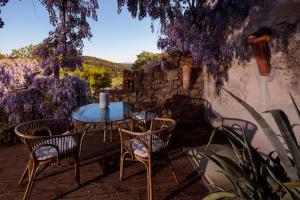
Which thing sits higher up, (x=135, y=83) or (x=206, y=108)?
(x=135, y=83)

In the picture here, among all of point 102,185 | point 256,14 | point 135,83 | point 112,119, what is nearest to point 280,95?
point 256,14

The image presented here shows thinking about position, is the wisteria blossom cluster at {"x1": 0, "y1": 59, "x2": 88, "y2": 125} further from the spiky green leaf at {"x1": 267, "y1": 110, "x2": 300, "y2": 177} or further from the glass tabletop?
the spiky green leaf at {"x1": 267, "y1": 110, "x2": 300, "y2": 177}

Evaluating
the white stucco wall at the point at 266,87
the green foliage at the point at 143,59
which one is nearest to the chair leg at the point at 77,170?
the white stucco wall at the point at 266,87

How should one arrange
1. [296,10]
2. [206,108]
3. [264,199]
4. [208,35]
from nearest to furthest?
1. [264,199]
2. [296,10]
3. [208,35]
4. [206,108]

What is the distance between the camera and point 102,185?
10.3 ft

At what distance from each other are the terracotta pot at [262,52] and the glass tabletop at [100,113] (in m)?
1.81

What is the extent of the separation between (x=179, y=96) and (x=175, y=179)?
2.76m

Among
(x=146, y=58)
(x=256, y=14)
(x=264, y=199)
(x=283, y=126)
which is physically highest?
(x=256, y=14)

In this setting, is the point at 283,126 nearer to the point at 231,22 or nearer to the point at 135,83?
the point at 231,22

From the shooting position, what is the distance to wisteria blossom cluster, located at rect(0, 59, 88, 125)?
16.4ft

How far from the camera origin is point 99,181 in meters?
3.24

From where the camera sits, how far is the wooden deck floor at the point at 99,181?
2.93 meters

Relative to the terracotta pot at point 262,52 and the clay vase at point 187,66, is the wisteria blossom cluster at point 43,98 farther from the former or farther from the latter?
the terracotta pot at point 262,52

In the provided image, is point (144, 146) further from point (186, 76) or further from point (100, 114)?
point (186, 76)
